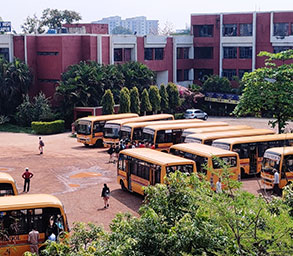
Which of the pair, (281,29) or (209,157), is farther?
(281,29)

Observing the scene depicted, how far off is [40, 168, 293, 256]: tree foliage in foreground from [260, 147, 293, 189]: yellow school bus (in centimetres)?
1440

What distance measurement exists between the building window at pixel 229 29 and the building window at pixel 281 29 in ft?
14.4

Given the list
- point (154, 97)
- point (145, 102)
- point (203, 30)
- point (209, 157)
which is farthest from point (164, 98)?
point (209, 157)

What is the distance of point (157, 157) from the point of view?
24672 mm

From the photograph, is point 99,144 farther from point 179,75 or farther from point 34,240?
point 179,75

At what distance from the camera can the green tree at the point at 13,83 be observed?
47.0 metres

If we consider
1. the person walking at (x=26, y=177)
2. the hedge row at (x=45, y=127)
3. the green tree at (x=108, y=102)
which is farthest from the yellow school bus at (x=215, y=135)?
the hedge row at (x=45, y=127)

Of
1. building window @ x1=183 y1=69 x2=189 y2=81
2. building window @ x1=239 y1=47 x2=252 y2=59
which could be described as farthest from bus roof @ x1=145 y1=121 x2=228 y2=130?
building window @ x1=183 y1=69 x2=189 y2=81

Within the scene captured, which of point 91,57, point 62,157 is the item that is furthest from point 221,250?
point 91,57

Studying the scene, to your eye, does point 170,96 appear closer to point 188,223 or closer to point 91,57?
point 91,57

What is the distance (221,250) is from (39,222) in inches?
355

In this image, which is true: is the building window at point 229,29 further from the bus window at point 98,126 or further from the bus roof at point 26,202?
the bus roof at point 26,202

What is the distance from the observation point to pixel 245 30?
60188mm

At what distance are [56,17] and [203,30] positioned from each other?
3199cm
